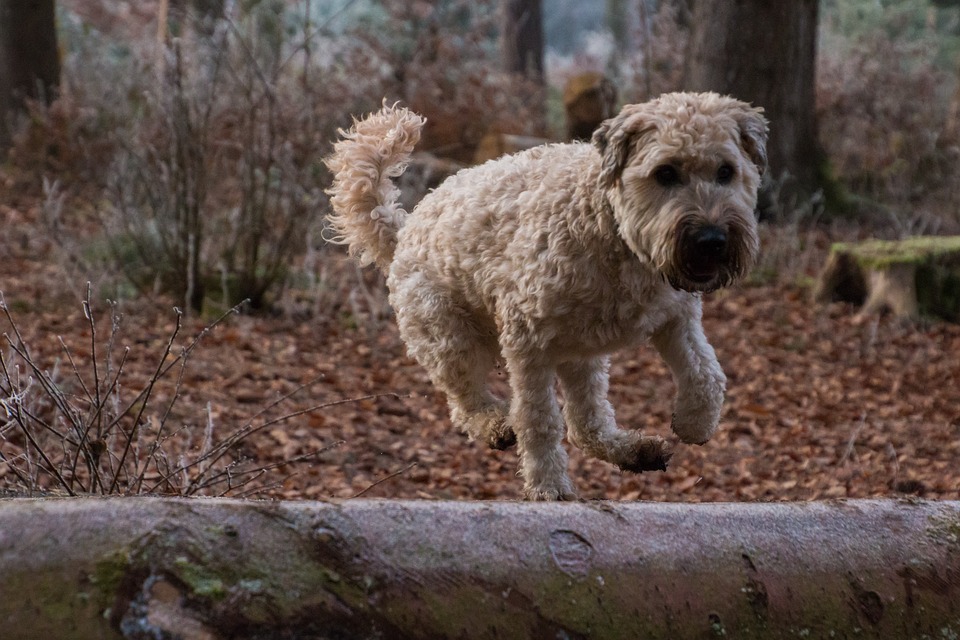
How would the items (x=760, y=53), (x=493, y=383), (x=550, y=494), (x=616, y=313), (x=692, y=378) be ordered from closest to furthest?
(x=616, y=313)
(x=692, y=378)
(x=550, y=494)
(x=493, y=383)
(x=760, y=53)

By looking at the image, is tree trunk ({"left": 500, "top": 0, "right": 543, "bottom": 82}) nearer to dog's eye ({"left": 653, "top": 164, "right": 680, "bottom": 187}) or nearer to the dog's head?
the dog's head

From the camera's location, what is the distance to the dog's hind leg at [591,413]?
484cm

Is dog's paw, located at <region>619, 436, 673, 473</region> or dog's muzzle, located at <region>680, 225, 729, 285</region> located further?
dog's paw, located at <region>619, 436, 673, 473</region>

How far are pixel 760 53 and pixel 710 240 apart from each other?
26.1 feet

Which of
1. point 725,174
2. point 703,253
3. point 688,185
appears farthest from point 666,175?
point 703,253

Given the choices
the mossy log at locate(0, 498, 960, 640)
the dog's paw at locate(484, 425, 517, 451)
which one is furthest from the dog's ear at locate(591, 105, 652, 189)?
the mossy log at locate(0, 498, 960, 640)

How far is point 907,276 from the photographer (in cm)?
962

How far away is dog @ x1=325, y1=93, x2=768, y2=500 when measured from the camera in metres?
4.08

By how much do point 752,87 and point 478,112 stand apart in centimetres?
405

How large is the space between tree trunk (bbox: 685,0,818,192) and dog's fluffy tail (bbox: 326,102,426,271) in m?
6.46

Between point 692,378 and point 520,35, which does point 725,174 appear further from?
point 520,35

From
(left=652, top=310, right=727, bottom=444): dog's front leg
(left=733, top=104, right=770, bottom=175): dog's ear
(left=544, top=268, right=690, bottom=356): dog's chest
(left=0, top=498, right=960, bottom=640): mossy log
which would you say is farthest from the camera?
(left=652, top=310, right=727, bottom=444): dog's front leg

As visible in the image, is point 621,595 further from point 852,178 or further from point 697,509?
point 852,178

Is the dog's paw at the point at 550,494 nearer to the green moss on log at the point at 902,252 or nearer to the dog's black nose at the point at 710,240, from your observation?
the dog's black nose at the point at 710,240
